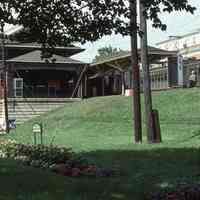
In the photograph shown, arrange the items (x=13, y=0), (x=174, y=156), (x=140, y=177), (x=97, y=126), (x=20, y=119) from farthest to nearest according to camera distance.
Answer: (x=20, y=119) → (x=97, y=126) → (x=174, y=156) → (x=13, y=0) → (x=140, y=177)

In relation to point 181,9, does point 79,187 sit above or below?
below

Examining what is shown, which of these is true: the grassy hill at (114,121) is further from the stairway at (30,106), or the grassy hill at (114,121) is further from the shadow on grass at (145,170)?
the stairway at (30,106)

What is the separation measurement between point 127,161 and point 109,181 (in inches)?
164

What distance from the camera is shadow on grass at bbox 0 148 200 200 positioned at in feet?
30.6

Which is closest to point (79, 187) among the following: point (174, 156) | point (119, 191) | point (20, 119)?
point (119, 191)

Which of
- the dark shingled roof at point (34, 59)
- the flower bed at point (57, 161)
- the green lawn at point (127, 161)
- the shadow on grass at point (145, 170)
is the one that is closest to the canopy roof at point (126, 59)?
the dark shingled roof at point (34, 59)

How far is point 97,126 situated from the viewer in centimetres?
3192

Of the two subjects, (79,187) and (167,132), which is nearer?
(79,187)

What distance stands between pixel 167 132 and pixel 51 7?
1472cm

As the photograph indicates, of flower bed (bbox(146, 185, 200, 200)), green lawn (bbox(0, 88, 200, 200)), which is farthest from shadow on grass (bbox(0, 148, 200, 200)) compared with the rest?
flower bed (bbox(146, 185, 200, 200))

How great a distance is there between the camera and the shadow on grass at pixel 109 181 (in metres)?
9.33

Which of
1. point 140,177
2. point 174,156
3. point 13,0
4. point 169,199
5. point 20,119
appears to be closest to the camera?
point 169,199

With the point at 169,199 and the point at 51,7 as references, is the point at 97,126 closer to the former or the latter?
the point at 51,7

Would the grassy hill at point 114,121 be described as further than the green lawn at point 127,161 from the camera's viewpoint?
Yes
